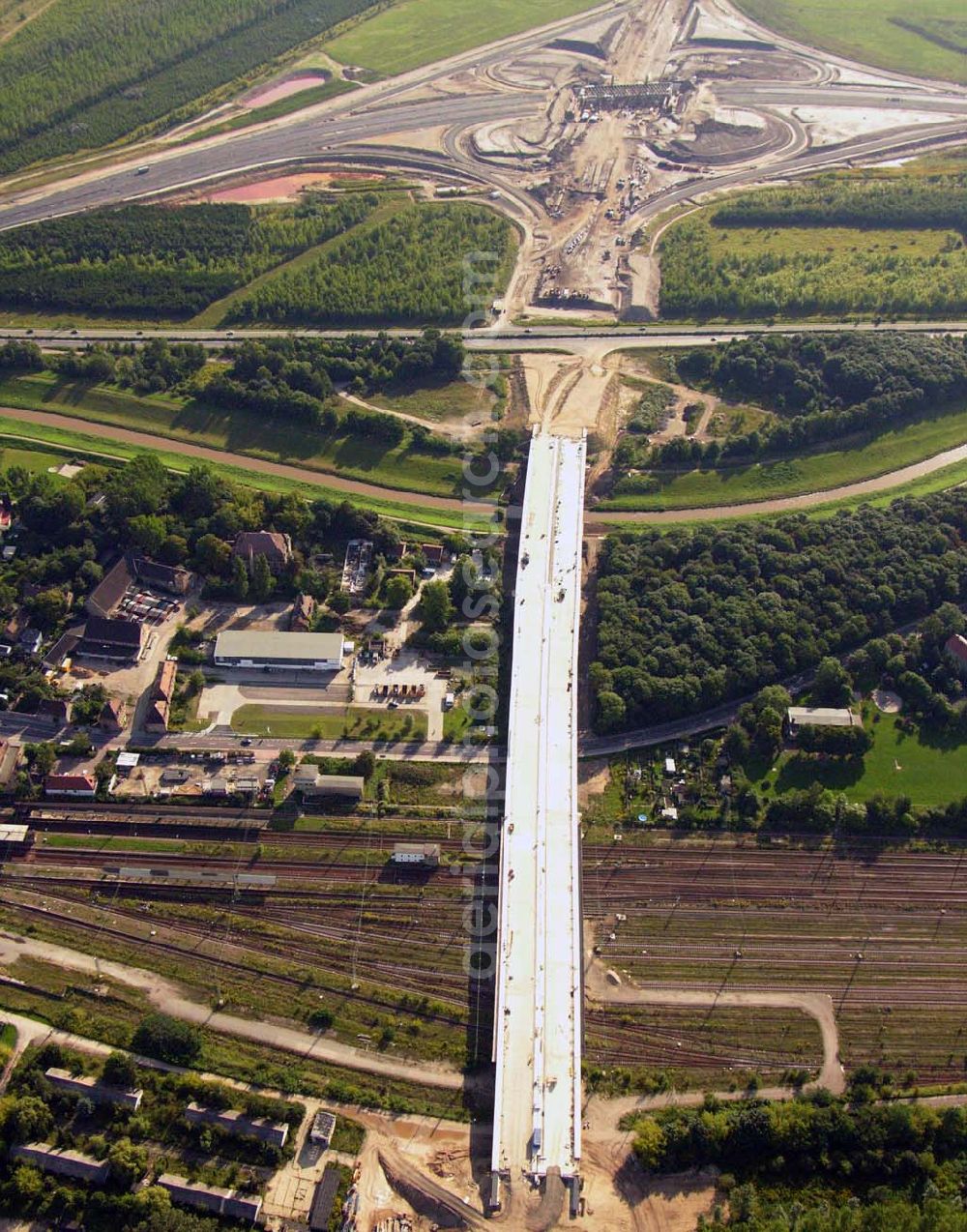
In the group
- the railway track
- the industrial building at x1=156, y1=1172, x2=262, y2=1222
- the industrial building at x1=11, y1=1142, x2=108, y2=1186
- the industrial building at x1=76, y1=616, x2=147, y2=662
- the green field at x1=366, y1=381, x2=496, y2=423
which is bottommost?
the industrial building at x1=156, y1=1172, x2=262, y2=1222

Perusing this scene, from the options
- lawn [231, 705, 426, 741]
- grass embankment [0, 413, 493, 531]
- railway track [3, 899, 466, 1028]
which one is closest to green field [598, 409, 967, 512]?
grass embankment [0, 413, 493, 531]

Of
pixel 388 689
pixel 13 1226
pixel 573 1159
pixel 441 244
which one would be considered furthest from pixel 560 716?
pixel 441 244

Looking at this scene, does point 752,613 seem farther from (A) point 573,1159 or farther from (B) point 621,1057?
(A) point 573,1159

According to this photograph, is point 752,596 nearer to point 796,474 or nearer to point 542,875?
point 796,474

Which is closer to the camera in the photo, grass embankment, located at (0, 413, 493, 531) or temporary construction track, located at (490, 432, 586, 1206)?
temporary construction track, located at (490, 432, 586, 1206)

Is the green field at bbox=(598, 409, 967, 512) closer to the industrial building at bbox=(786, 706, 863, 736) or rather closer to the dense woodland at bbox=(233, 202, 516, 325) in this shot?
the industrial building at bbox=(786, 706, 863, 736)

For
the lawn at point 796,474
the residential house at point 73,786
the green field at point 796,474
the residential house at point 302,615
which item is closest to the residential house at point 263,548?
the residential house at point 302,615

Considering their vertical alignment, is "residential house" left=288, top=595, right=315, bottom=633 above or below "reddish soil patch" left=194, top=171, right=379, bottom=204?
below

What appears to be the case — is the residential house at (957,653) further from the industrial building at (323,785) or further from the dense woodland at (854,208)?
the dense woodland at (854,208)
